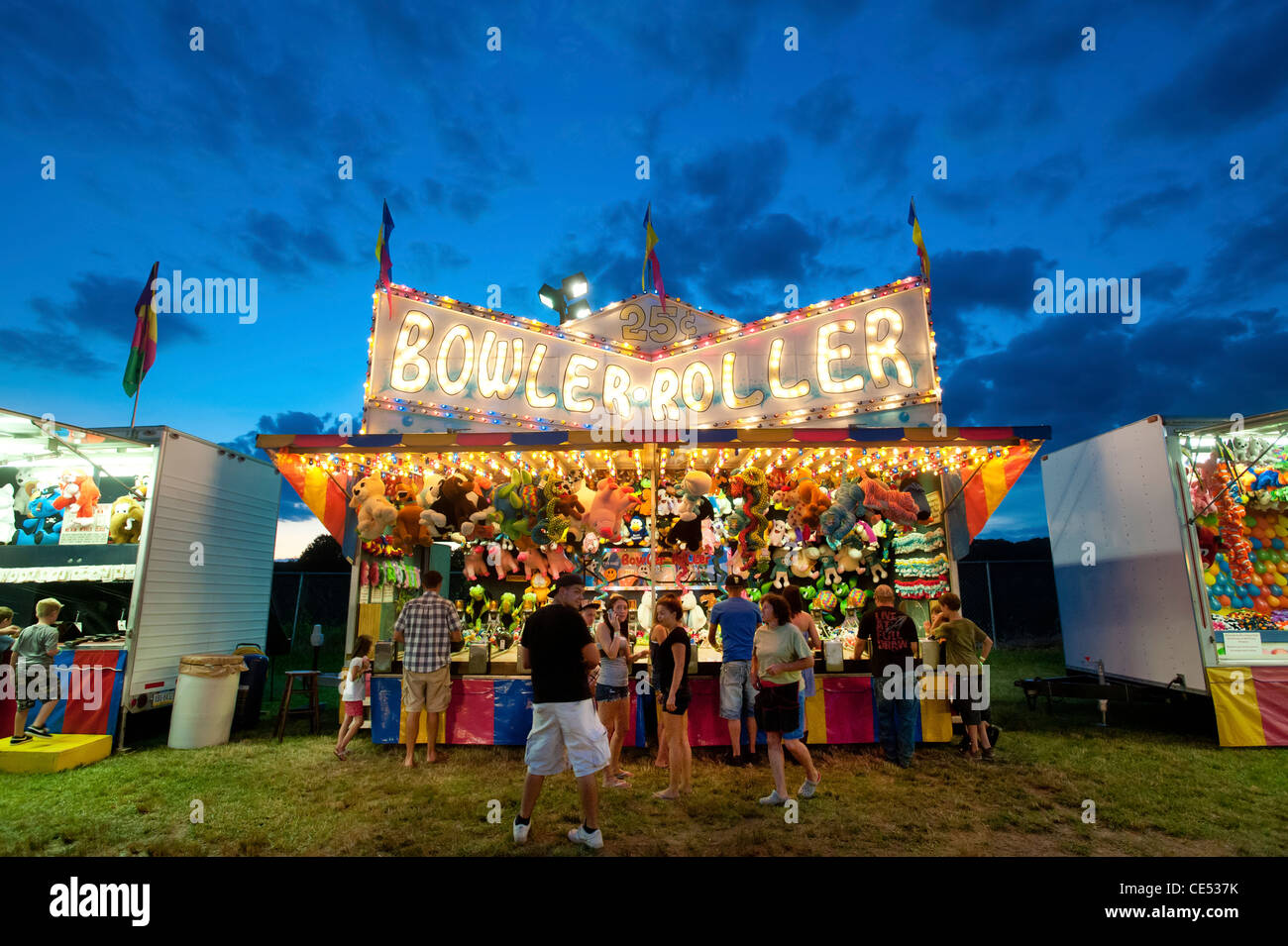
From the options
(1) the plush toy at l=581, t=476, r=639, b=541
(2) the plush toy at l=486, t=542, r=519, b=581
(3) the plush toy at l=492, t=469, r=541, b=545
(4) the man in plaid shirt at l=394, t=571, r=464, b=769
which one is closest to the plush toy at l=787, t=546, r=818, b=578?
(1) the plush toy at l=581, t=476, r=639, b=541

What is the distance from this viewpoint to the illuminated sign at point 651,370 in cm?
834

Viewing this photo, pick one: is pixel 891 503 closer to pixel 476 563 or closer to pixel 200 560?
pixel 476 563

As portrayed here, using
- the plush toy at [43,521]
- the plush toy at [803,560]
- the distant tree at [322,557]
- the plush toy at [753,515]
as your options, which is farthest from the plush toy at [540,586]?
the distant tree at [322,557]

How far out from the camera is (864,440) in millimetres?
6926

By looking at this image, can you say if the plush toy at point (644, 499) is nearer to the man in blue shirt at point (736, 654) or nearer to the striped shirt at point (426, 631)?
the man in blue shirt at point (736, 654)

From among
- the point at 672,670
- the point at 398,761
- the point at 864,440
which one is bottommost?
the point at 398,761

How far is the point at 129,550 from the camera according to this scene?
755 cm

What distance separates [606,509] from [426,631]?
2677 mm

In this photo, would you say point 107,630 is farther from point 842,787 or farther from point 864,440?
point 864,440

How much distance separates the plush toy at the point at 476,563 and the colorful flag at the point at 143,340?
4.73 m

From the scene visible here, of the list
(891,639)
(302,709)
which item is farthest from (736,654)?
(302,709)

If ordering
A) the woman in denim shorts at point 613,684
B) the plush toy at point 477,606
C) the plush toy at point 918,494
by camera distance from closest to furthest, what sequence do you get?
the woman in denim shorts at point 613,684 < the plush toy at point 918,494 < the plush toy at point 477,606

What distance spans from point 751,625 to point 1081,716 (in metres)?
5.68
